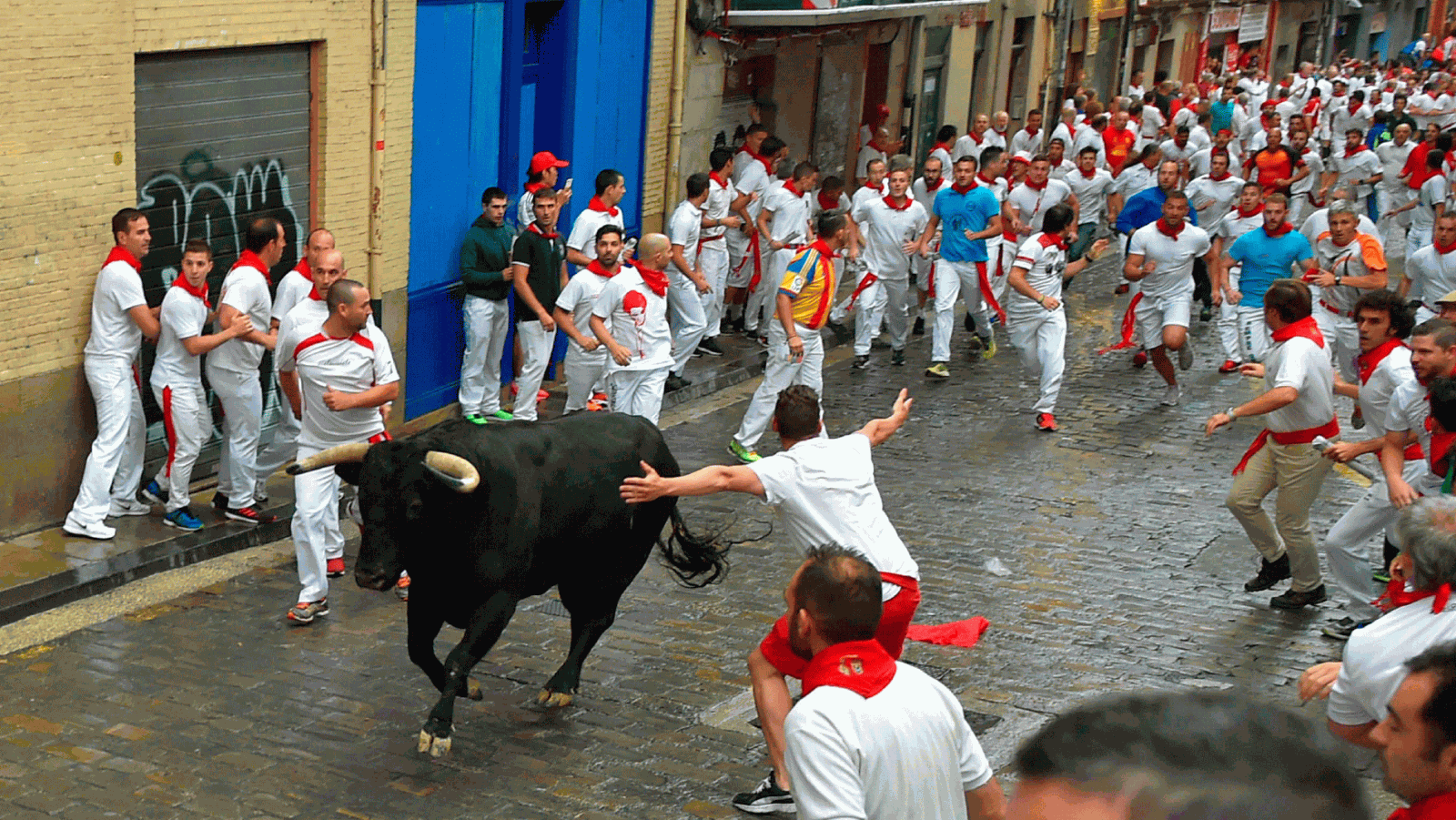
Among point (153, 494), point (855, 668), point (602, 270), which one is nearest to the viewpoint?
point (855, 668)

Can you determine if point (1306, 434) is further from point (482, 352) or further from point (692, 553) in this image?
point (482, 352)

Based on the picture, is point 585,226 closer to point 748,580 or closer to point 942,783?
point 748,580

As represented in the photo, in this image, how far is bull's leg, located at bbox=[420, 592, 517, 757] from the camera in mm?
7340

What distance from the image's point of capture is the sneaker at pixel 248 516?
34.9 feet

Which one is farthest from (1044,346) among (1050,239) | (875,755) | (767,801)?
(875,755)

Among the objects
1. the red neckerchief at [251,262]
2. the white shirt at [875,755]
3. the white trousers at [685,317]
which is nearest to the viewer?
the white shirt at [875,755]

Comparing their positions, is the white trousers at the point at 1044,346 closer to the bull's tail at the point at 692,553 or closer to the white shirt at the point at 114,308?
the bull's tail at the point at 692,553

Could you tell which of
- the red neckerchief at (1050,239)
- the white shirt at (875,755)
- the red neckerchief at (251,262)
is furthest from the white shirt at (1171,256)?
the white shirt at (875,755)

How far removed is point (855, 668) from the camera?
4555mm

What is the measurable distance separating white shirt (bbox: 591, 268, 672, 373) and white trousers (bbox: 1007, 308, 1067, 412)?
401 centimetres

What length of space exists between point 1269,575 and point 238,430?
6.45 metres

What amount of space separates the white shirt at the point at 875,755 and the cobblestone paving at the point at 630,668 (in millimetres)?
2807

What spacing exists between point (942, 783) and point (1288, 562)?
6.47 metres

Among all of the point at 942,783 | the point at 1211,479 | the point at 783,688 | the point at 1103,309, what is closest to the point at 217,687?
the point at 783,688
